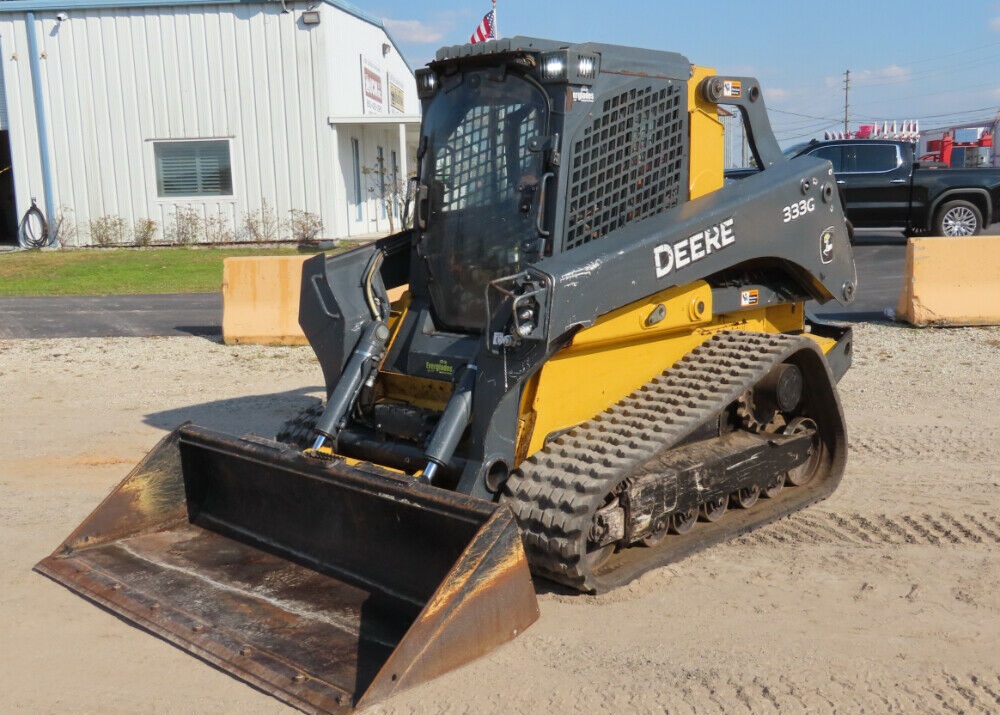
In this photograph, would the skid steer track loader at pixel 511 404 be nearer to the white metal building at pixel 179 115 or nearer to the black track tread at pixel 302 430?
the black track tread at pixel 302 430

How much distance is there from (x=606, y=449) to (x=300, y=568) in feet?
5.03

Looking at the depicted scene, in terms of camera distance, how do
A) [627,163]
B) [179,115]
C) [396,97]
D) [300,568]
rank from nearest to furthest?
[300,568] → [627,163] → [179,115] → [396,97]

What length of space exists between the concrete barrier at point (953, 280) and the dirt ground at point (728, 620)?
3.57 m

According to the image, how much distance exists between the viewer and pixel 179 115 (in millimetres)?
21734

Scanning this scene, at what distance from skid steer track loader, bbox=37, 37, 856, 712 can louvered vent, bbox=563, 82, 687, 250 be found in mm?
14

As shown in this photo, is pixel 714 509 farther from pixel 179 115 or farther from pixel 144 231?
pixel 144 231

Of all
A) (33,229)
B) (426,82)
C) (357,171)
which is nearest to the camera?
(426,82)

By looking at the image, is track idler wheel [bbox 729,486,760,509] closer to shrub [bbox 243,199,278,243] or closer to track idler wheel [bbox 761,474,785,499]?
track idler wheel [bbox 761,474,785,499]

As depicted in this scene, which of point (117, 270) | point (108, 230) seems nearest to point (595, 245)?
point (117, 270)

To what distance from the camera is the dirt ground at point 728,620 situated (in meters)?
3.81

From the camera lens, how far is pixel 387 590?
466 cm

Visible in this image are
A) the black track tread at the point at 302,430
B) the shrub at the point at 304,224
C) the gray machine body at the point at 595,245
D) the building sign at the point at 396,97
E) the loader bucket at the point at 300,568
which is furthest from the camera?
the building sign at the point at 396,97

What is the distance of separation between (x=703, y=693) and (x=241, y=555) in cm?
242

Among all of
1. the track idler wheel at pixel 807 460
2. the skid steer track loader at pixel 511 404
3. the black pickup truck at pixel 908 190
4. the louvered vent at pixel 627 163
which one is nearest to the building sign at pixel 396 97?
the black pickup truck at pixel 908 190
